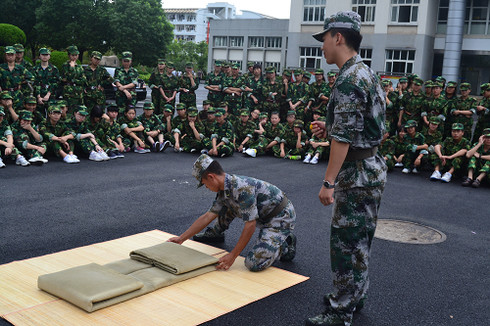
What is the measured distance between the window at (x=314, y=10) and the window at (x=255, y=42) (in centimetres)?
1332

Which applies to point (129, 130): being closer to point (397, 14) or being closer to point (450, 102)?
point (450, 102)

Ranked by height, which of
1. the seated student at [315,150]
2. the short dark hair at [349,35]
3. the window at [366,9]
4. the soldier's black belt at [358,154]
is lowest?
the seated student at [315,150]

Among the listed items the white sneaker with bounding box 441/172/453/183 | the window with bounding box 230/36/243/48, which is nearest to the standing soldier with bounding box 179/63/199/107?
the white sneaker with bounding box 441/172/453/183

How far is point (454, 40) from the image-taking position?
102 ft

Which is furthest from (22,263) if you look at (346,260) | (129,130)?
(129,130)

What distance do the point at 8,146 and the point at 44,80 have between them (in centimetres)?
249

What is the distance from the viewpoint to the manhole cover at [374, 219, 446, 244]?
589 cm

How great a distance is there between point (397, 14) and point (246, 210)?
3222cm

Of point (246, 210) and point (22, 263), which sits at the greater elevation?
point (246, 210)

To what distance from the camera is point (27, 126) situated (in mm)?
9219

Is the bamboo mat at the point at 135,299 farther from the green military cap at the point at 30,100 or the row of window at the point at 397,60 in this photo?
the row of window at the point at 397,60

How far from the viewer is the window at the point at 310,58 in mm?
37681

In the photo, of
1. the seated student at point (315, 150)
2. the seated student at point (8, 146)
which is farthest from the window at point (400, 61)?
the seated student at point (8, 146)

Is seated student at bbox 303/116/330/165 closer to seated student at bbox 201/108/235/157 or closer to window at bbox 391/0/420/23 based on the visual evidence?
seated student at bbox 201/108/235/157
